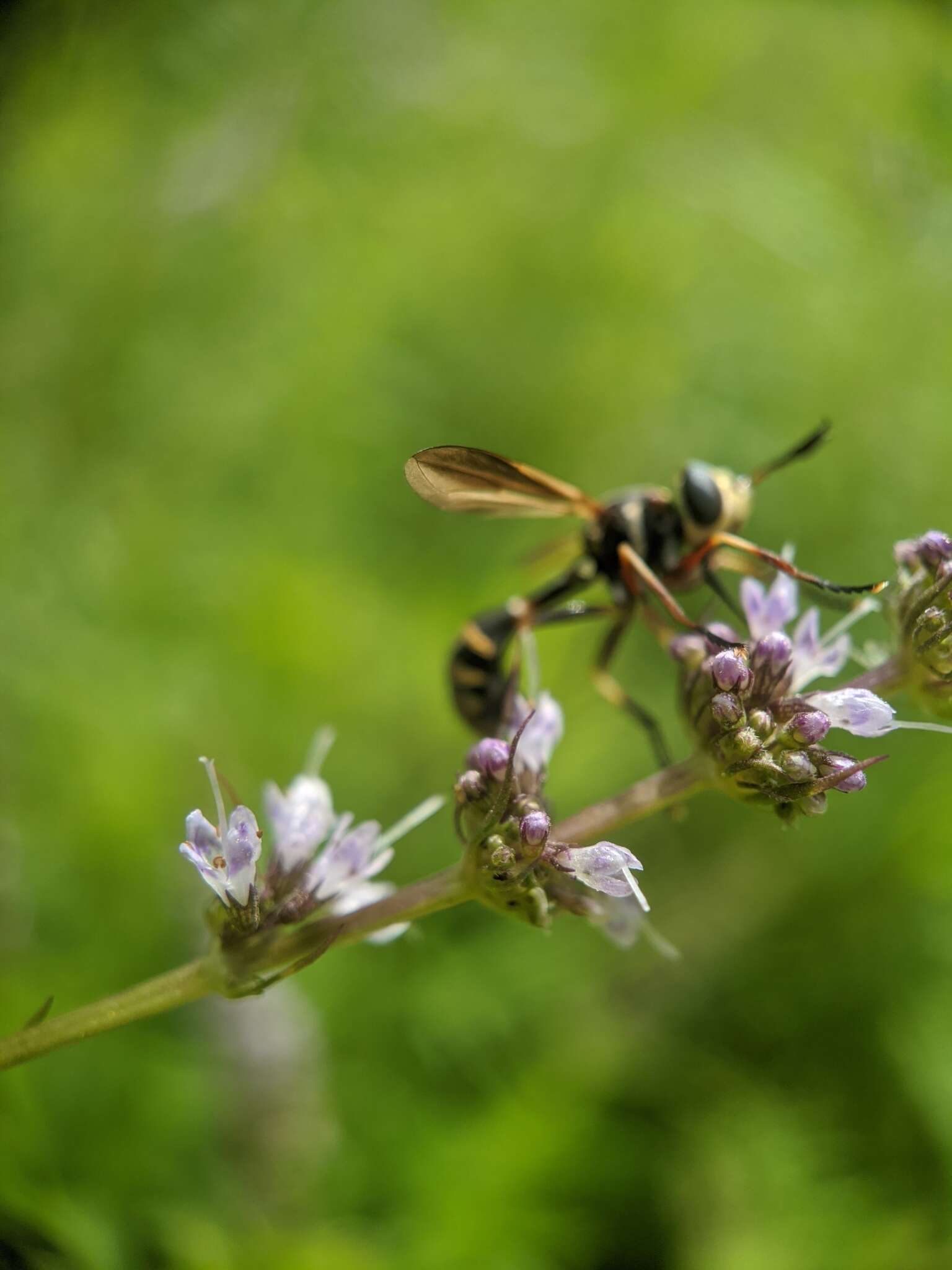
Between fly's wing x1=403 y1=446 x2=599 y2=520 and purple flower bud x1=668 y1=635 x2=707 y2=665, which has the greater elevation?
fly's wing x1=403 y1=446 x2=599 y2=520

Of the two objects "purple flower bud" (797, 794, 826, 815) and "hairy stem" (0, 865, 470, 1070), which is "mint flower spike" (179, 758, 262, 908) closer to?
"hairy stem" (0, 865, 470, 1070)

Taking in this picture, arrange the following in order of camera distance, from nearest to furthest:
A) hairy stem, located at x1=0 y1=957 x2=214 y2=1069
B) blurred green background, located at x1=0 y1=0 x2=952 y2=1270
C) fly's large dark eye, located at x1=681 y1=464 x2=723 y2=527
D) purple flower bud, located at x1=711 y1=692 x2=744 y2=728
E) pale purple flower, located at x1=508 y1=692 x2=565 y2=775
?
hairy stem, located at x1=0 y1=957 x2=214 y2=1069
purple flower bud, located at x1=711 y1=692 x2=744 y2=728
pale purple flower, located at x1=508 y1=692 x2=565 y2=775
fly's large dark eye, located at x1=681 y1=464 x2=723 y2=527
blurred green background, located at x1=0 y1=0 x2=952 y2=1270

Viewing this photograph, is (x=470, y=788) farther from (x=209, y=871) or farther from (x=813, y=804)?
(x=813, y=804)

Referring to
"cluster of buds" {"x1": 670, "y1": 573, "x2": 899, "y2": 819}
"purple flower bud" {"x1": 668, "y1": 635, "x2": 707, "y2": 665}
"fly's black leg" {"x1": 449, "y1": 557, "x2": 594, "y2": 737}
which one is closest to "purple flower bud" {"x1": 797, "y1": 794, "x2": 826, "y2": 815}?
"cluster of buds" {"x1": 670, "y1": 573, "x2": 899, "y2": 819}

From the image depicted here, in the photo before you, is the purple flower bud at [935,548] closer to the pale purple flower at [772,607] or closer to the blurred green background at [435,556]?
the pale purple flower at [772,607]

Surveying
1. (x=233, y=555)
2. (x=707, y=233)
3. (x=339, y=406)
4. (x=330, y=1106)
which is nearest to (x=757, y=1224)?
(x=330, y=1106)

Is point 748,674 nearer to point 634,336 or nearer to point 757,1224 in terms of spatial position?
point 757,1224
